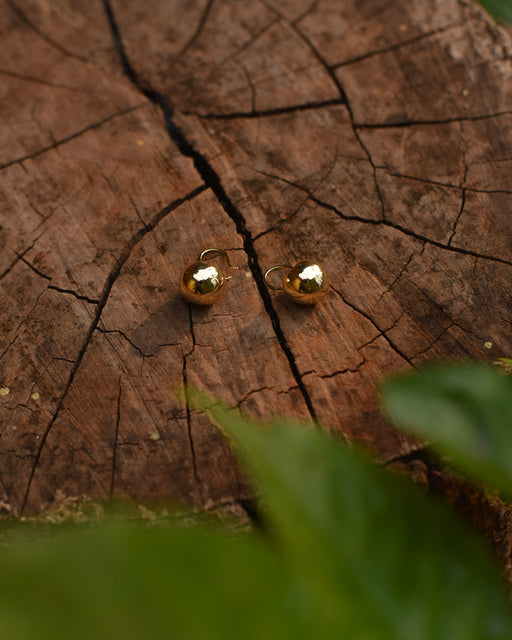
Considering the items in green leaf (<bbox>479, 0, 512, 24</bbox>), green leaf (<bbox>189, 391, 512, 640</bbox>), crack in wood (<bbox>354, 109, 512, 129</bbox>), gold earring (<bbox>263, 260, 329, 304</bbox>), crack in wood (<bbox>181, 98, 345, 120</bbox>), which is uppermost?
crack in wood (<bbox>181, 98, 345, 120</bbox>)

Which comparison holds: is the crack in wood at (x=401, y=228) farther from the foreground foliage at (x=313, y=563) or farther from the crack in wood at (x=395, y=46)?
the foreground foliage at (x=313, y=563)

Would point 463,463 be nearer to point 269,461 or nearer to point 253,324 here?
point 269,461

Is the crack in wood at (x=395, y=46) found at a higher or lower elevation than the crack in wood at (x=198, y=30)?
lower

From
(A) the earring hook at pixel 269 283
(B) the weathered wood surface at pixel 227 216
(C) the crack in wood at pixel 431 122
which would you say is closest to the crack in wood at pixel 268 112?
(B) the weathered wood surface at pixel 227 216

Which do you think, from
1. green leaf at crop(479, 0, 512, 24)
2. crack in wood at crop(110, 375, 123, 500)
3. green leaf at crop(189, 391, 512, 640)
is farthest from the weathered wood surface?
green leaf at crop(479, 0, 512, 24)

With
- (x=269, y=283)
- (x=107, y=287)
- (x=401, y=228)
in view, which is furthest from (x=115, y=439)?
(x=401, y=228)

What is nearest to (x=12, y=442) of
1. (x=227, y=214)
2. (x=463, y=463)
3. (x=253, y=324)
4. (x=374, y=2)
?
(x=253, y=324)

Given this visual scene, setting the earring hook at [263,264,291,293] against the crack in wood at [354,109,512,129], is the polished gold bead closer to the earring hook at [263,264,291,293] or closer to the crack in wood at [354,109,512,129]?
the earring hook at [263,264,291,293]
